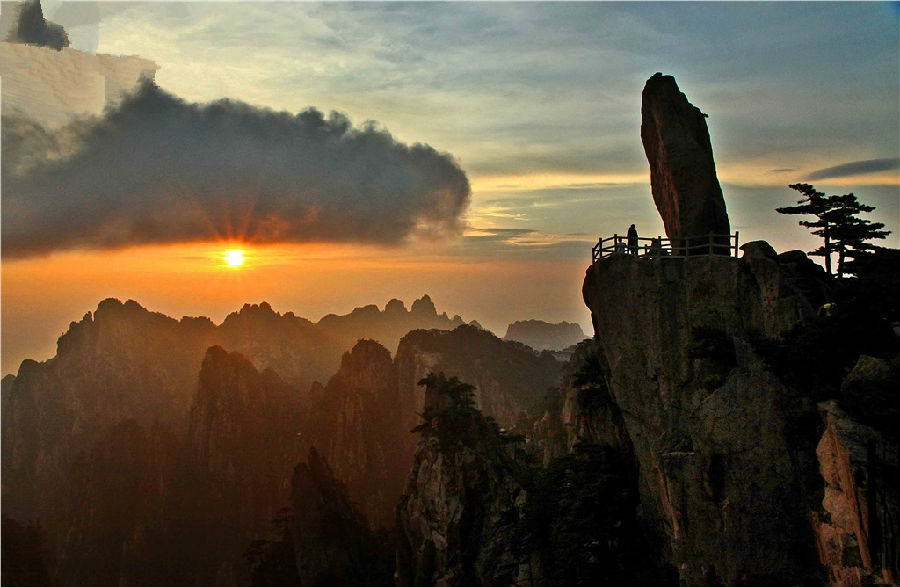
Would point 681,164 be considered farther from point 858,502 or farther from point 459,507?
point 459,507

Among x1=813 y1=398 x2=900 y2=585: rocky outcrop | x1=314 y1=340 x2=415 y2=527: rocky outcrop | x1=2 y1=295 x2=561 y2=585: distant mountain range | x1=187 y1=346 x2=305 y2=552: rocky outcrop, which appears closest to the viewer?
x1=813 y1=398 x2=900 y2=585: rocky outcrop

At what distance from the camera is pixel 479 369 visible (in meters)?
125

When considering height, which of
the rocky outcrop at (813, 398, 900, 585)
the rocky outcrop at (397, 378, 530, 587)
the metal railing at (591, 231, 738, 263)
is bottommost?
the rocky outcrop at (397, 378, 530, 587)

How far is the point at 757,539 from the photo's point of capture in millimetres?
23625

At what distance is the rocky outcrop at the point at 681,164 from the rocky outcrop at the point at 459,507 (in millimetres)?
24224

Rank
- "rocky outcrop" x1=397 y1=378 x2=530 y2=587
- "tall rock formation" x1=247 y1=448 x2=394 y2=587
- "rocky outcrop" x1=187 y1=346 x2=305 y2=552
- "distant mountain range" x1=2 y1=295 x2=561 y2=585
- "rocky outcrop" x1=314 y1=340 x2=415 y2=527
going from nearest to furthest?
"rocky outcrop" x1=397 y1=378 x2=530 y2=587
"tall rock formation" x1=247 y1=448 x2=394 y2=587
"distant mountain range" x1=2 y1=295 x2=561 y2=585
"rocky outcrop" x1=314 y1=340 x2=415 y2=527
"rocky outcrop" x1=187 y1=346 x2=305 y2=552

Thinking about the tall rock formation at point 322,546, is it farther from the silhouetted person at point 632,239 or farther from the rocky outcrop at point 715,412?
the silhouetted person at point 632,239

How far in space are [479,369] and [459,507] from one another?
7102cm

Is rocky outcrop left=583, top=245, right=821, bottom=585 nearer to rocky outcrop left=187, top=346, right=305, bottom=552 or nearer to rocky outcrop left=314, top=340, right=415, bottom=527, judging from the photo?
rocky outcrop left=314, top=340, right=415, bottom=527

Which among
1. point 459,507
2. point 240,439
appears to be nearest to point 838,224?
point 459,507

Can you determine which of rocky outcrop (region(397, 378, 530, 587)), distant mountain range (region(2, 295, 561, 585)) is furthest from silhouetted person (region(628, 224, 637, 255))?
distant mountain range (region(2, 295, 561, 585))

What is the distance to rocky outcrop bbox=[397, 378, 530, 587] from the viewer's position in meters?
52.1

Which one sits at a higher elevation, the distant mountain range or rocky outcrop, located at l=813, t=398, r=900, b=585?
rocky outcrop, located at l=813, t=398, r=900, b=585

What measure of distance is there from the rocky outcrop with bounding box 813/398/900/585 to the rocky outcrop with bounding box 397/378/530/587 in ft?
101
